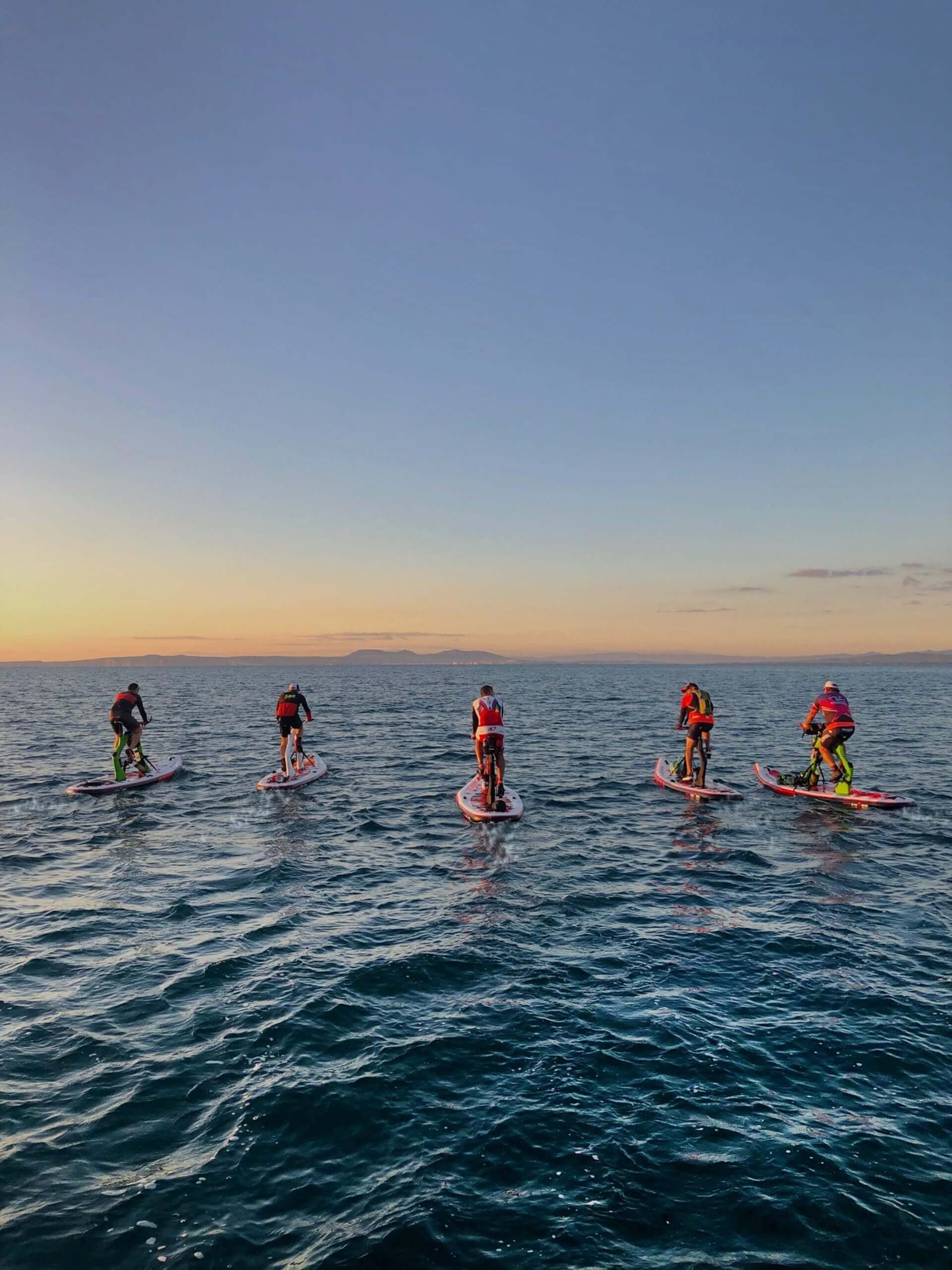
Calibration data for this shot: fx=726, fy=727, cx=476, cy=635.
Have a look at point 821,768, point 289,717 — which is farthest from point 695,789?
point 289,717

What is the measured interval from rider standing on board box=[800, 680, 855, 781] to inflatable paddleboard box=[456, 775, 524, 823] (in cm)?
A: 848

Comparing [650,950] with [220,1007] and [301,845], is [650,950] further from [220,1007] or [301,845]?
[301,845]

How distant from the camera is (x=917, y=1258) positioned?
510 centimetres

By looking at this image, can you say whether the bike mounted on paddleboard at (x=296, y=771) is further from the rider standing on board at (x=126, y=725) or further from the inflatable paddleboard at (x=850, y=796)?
the inflatable paddleboard at (x=850, y=796)

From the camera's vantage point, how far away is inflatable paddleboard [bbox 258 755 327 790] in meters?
22.5

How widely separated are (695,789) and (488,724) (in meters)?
7.32

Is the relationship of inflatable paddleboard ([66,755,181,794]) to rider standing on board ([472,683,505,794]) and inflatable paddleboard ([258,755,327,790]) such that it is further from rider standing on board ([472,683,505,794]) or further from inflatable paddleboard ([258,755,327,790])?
rider standing on board ([472,683,505,794])

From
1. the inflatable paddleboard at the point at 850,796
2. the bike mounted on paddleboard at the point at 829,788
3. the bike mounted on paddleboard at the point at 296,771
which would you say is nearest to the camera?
the inflatable paddleboard at the point at 850,796

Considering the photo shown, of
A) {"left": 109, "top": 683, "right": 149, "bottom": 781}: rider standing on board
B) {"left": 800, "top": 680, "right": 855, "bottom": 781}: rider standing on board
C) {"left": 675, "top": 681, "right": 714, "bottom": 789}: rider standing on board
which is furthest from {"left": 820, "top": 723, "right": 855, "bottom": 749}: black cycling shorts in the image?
{"left": 109, "top": 683, "right": 149, "bottom": 781}: rider standing on board

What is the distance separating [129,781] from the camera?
23.0 meters

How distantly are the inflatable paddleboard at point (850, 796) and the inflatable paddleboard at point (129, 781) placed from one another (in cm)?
1980

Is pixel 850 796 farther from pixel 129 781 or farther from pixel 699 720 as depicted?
pixel 129 781

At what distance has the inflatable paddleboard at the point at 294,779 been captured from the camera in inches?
886

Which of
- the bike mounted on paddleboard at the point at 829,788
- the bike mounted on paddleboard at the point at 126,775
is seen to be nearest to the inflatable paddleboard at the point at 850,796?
the bike mounted on paddleboard at the point at 829,788
